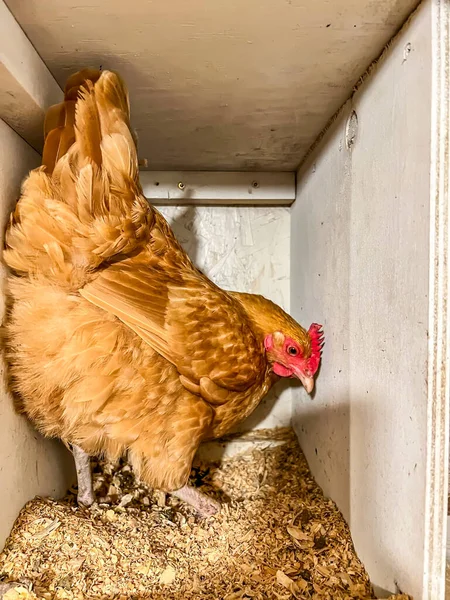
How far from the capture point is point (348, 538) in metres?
1.30

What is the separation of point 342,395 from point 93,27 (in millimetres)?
1149

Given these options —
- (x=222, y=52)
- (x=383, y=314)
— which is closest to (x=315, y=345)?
(x=383, y=314)

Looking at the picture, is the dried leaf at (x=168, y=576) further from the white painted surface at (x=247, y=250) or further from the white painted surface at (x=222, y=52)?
the white painted surface at (x=222, y=52)

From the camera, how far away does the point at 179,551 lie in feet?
4.27

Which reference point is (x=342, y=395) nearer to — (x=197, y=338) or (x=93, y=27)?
(x=197, y=338)

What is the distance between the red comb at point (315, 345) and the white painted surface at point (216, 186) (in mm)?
716

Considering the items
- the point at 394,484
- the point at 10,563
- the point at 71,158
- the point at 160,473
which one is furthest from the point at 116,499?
the point at 71,158

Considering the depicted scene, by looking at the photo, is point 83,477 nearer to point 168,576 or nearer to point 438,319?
point 168,576

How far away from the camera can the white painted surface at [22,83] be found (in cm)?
93

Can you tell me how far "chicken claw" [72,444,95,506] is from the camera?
152 centimetres

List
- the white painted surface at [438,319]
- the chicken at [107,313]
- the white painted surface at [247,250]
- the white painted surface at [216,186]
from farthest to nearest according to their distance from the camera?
the white painted surface at [247,250] < the white painted surface at [216,186] < the chicken at [107,313] < the white painted surface at [438,319]

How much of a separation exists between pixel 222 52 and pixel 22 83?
1.51ft

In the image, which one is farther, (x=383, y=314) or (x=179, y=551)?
(x=179, y=551)

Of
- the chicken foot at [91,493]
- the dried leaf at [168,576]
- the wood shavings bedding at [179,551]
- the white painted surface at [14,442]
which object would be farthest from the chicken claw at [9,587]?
the chicken foot at [91,493]
